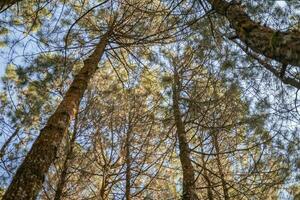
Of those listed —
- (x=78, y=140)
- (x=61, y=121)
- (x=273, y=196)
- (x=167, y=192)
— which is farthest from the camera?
(x=167, y=192)

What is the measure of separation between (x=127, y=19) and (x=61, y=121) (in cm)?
313

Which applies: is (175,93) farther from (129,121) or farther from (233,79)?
(233,79)

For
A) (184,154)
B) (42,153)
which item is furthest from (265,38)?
(184,154)

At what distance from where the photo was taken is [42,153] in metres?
3.61

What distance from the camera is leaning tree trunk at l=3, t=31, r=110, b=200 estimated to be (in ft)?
10.6

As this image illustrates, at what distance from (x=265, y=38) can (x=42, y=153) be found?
6.98 feet

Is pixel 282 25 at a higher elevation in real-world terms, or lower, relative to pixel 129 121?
lower

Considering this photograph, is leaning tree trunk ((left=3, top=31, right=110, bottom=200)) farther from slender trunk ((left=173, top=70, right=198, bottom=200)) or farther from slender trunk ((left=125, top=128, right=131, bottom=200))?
slender trunk ((left=125, top=128, right=131, bottom=200))

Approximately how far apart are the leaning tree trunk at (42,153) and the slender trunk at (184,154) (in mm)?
1933

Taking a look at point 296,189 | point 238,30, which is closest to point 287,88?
point 296,189

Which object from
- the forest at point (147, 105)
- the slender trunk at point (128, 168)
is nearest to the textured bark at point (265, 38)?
the forest at point (147, 105)

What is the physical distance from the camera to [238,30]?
318 centimetres

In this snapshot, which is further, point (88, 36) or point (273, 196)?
point (88, 36)

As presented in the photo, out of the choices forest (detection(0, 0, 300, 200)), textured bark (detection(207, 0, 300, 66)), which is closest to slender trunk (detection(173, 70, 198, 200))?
forest (detection(0, 0, 300, 200))
